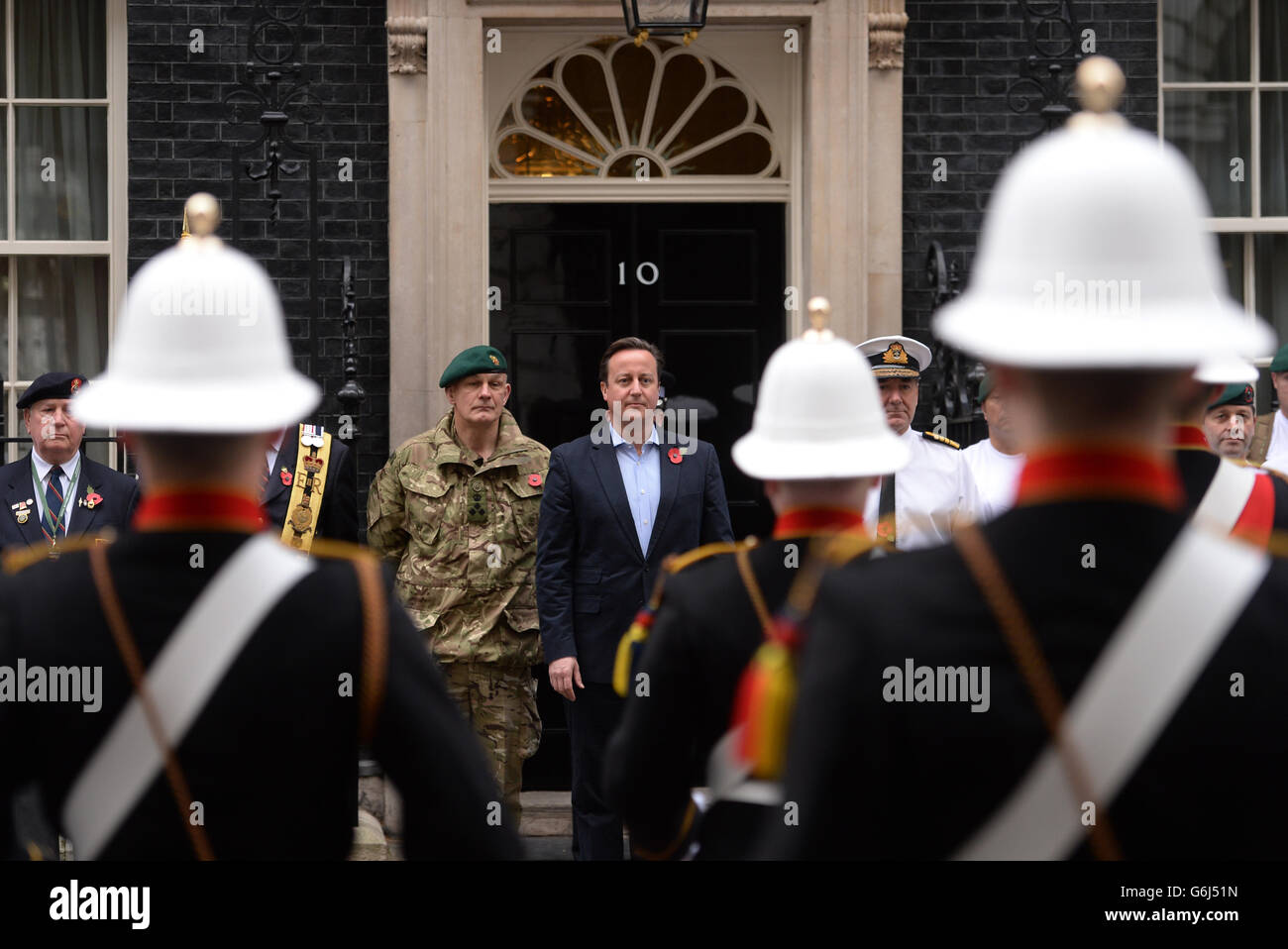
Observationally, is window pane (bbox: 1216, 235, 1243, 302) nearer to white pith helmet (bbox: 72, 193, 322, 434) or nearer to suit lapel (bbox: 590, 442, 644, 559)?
suit lapel (bbox: 590, 442, 644, 559)

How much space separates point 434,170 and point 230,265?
5.50 metres

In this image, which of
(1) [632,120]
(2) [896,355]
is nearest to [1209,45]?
(1) [632,120]

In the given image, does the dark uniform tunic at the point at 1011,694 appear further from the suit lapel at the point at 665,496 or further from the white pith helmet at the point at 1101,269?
the suit lapel at the point at 665,496

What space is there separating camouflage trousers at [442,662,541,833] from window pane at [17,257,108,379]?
303 centimetres

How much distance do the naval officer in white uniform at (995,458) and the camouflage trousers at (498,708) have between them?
1.87m

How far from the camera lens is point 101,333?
8.02m

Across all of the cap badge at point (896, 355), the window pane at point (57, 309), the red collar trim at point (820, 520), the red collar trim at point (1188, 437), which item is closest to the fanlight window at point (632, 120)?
the window pane at point (57, 309)

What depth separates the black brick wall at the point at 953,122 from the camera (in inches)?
303

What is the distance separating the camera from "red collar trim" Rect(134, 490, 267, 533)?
2031 mm

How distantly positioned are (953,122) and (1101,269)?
6238 millimetres

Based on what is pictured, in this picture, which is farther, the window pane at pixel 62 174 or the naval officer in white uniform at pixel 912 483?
the window pane at pixel 62 174

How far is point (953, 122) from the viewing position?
7715 mm

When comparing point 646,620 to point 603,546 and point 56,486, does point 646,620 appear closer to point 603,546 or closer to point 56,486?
point 603,546
